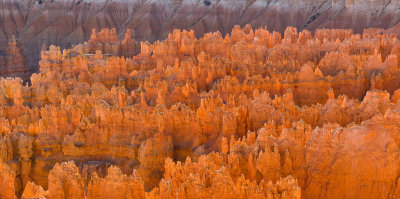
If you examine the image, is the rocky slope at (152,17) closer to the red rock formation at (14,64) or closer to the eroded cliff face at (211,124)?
the red rock formation at (14,64)

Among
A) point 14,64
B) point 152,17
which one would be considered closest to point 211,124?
point 14,64

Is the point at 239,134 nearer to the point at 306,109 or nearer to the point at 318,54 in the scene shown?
the point at 306,109

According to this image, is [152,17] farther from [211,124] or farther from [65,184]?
[65,184]

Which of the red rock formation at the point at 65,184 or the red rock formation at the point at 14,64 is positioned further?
the red rock formation at the point at 14,64

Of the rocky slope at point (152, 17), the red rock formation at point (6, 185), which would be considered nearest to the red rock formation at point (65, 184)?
the red rock formation at point (6, 185)

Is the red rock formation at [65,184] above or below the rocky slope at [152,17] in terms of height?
below

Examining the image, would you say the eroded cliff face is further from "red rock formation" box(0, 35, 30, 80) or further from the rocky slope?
the rocky slope

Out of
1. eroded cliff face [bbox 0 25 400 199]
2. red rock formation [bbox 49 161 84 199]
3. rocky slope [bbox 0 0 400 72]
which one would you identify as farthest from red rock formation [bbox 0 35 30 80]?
red rock formation [bbox 49 161 84 199]

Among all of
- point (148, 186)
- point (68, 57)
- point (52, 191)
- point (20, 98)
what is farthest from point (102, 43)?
point (52, 191)
